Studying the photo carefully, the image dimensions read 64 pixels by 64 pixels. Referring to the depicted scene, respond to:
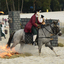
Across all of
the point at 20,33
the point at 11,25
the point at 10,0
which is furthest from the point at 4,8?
the point at 20,33

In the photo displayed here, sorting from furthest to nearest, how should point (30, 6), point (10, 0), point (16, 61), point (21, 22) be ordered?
point (30, 6), point (10, 0), point (21, 22), point (16, 61)

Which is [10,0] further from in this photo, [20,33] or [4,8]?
[20,33]

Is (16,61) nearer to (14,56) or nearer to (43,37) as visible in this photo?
(14,56)

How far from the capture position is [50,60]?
7586 millimetres

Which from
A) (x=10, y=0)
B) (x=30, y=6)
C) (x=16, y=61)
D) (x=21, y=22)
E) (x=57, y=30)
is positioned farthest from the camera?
(x=30, y=6)

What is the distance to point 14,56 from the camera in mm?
8141

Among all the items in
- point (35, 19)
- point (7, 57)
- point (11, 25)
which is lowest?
point (7, 57)

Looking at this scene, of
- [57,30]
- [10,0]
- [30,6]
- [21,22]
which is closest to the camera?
[57,30]

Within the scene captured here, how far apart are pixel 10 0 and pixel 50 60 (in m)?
37.4

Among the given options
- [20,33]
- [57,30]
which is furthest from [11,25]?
[57,30]

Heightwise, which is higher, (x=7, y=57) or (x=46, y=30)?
(x=46, y=30)

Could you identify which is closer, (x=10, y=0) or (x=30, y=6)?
(x=10, y=0)

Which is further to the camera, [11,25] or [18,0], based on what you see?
[18,0]

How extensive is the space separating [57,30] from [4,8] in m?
39.0
